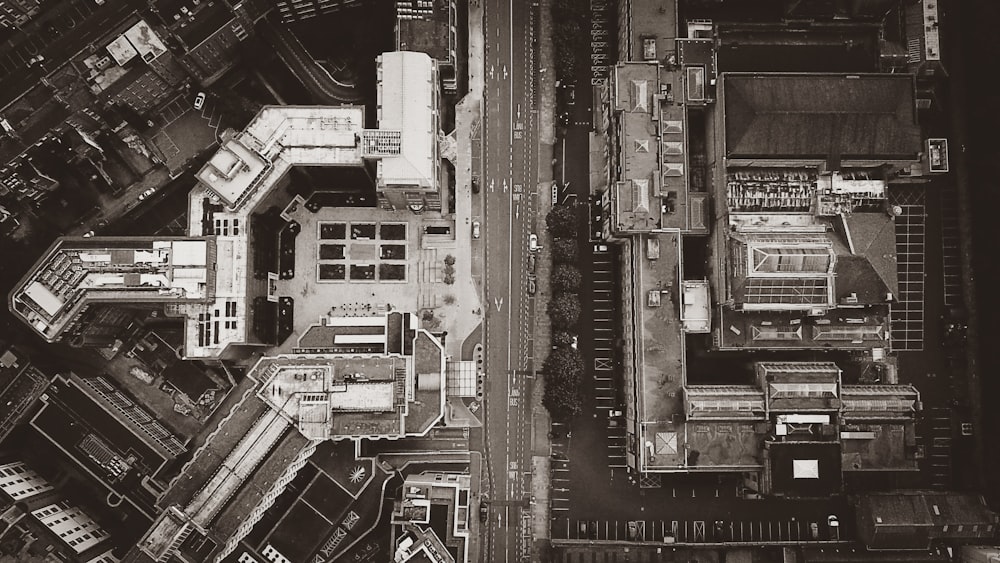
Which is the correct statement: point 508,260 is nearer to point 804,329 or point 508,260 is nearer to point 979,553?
point 804,329

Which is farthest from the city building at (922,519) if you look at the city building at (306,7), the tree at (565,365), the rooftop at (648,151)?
the city building at (306,7)

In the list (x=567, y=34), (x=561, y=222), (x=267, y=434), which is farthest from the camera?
(x=567, y=34)

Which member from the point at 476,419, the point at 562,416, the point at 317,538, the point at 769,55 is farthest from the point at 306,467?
the point at 769,55

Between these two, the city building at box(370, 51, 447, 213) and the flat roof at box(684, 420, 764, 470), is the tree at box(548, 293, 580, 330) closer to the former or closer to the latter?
the flat roof at box(684, 420, 764, 470)

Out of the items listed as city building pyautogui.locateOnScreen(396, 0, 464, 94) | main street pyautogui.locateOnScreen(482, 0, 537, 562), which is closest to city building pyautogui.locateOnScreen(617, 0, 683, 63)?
main street pyautogui.locateOnScreen(482, 0, 537, 562)

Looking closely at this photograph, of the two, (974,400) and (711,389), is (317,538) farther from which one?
(974,400)

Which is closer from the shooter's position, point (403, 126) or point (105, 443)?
point (403, 126)

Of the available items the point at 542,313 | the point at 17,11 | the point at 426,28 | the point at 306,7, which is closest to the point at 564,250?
the point at 542,313
